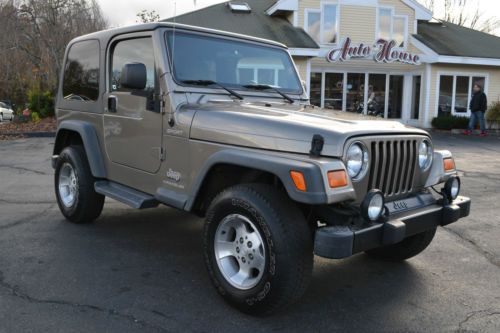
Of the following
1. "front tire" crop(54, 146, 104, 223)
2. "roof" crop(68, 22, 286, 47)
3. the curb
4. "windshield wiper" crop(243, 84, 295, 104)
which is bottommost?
the curb

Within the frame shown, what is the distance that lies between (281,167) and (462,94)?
67.2ft

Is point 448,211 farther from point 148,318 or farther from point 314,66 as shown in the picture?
point 314,66

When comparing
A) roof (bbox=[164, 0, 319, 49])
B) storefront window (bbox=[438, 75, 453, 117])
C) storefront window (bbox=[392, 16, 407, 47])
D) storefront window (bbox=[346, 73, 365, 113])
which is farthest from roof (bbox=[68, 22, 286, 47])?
storefront window (bbox=[438, 75, 453, 117])

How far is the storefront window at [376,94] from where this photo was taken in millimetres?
20781

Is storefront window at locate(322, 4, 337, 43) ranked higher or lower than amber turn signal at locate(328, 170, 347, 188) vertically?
higher

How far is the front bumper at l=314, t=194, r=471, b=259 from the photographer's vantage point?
9.24 feet

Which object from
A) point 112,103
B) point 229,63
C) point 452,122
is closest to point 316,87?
point 452,122

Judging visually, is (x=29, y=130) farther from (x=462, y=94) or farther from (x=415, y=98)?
(x=462, y=94)

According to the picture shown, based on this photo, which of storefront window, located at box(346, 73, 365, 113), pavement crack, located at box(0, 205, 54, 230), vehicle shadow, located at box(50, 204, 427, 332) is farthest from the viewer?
storefront window, located at box(346, 73, 365, 113)

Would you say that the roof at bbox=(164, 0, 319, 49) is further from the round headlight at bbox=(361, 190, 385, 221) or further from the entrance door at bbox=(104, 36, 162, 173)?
the round headlight at bbox=(361, 190, 385, 221)

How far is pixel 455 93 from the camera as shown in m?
20.8

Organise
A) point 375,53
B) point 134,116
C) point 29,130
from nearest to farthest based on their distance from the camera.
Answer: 1. point 134,116
2. point 29,130
3. point 375,53

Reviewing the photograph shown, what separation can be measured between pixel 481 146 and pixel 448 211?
12.1 metres

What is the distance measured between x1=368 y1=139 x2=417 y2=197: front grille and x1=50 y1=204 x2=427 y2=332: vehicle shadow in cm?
86
